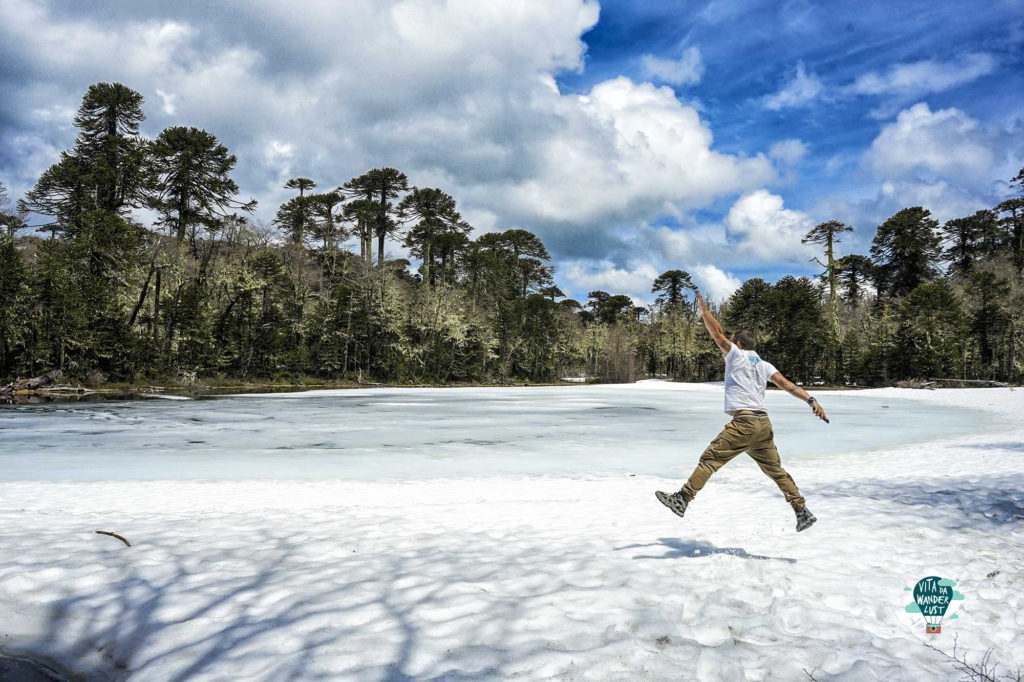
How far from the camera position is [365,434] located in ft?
44.8

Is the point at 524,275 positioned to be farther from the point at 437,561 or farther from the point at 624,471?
the point at 437,561

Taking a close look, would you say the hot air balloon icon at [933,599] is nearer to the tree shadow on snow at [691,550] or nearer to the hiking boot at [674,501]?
the tree shadow on snow at [691,550]

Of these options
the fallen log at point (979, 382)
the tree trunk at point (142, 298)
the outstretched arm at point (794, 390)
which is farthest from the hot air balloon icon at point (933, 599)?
the fallen log at point (979, 382)

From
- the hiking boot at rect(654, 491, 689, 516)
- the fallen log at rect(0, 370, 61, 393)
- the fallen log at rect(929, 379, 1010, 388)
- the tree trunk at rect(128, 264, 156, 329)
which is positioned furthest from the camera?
the fallen log at rect(929, 379, 1010, 388)

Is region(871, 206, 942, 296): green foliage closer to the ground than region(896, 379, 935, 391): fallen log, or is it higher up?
higher up

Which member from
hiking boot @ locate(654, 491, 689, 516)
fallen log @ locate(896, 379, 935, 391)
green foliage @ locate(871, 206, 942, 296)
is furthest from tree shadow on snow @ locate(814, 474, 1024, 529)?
green foliage @ locate(871, 206, 942, 296)

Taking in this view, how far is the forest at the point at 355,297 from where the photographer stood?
3062cm

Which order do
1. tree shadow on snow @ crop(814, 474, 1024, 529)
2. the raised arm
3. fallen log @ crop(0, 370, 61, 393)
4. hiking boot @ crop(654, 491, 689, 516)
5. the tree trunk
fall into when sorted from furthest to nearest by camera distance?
the tree trunk
fallen log @ crop(0, 370, 61, 393)
tree shadow on snow @ crop(814, 474, 1024, 529)
the raised arm
hiking boot @ crop(654, 491, 689, 516)

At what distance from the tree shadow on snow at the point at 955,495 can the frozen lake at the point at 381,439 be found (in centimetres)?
268

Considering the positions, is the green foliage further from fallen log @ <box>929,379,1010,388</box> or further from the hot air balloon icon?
the hot air balloon icon

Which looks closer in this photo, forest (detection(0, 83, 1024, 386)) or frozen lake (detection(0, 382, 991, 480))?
frozen lake (detection(0, 382, 991, 480))

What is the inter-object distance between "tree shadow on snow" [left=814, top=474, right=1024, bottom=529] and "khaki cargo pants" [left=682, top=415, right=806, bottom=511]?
6.50ft

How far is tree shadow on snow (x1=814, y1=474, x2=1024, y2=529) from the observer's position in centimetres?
546

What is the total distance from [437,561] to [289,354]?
122 ft
